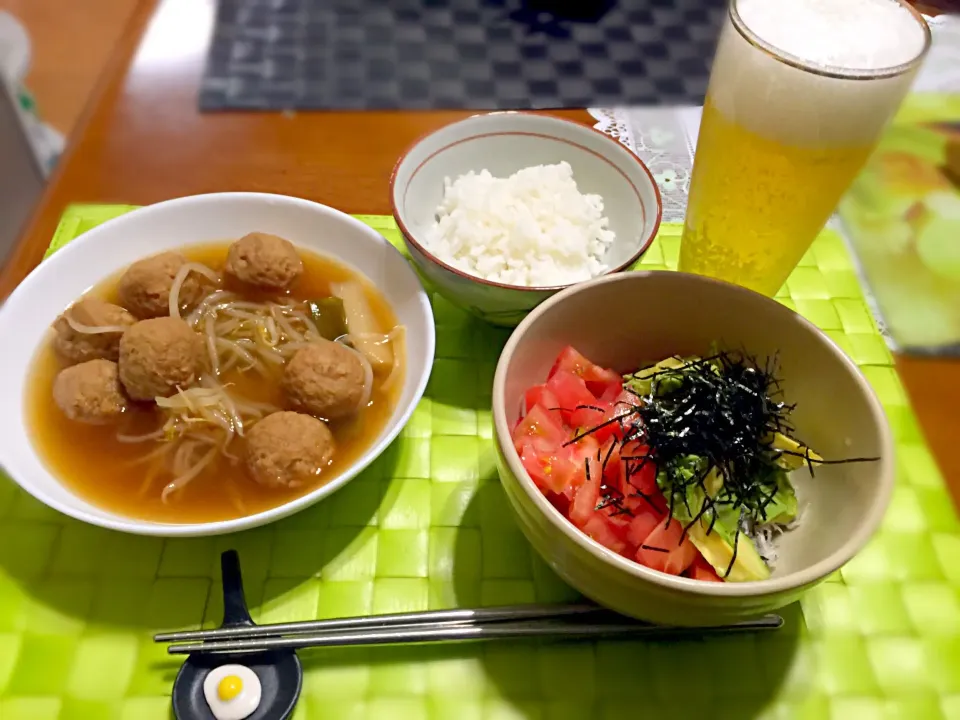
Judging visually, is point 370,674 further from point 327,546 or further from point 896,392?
point 896,392

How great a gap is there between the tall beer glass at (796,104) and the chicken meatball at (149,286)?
1076 millimetres

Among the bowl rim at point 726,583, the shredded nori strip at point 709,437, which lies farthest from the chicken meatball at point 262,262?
the shredded nori strip at point 709,437

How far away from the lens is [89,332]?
1351mm

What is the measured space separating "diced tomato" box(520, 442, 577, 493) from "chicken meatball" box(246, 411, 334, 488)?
15.2 inches

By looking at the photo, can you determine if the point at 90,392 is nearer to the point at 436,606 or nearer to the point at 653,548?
the point at 436,606

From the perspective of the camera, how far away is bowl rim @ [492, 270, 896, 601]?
2.80 feet

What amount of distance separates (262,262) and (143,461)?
461 millimetres

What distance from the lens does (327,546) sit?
1.20 meters

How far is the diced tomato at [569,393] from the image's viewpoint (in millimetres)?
1181

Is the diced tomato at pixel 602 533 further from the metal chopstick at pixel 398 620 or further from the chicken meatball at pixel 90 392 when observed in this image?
the chicken meatball at pixel 90 392

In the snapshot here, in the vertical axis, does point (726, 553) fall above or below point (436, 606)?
above

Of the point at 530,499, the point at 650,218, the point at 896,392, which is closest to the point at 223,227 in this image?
the point at 650,218

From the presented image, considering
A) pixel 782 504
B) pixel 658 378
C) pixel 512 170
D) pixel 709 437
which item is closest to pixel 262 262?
pixel 512 170

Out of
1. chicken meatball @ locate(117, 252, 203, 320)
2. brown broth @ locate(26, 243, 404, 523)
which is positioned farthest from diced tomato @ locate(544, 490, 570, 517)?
chicken meatball @ locate(117, 252, 203, 320)
